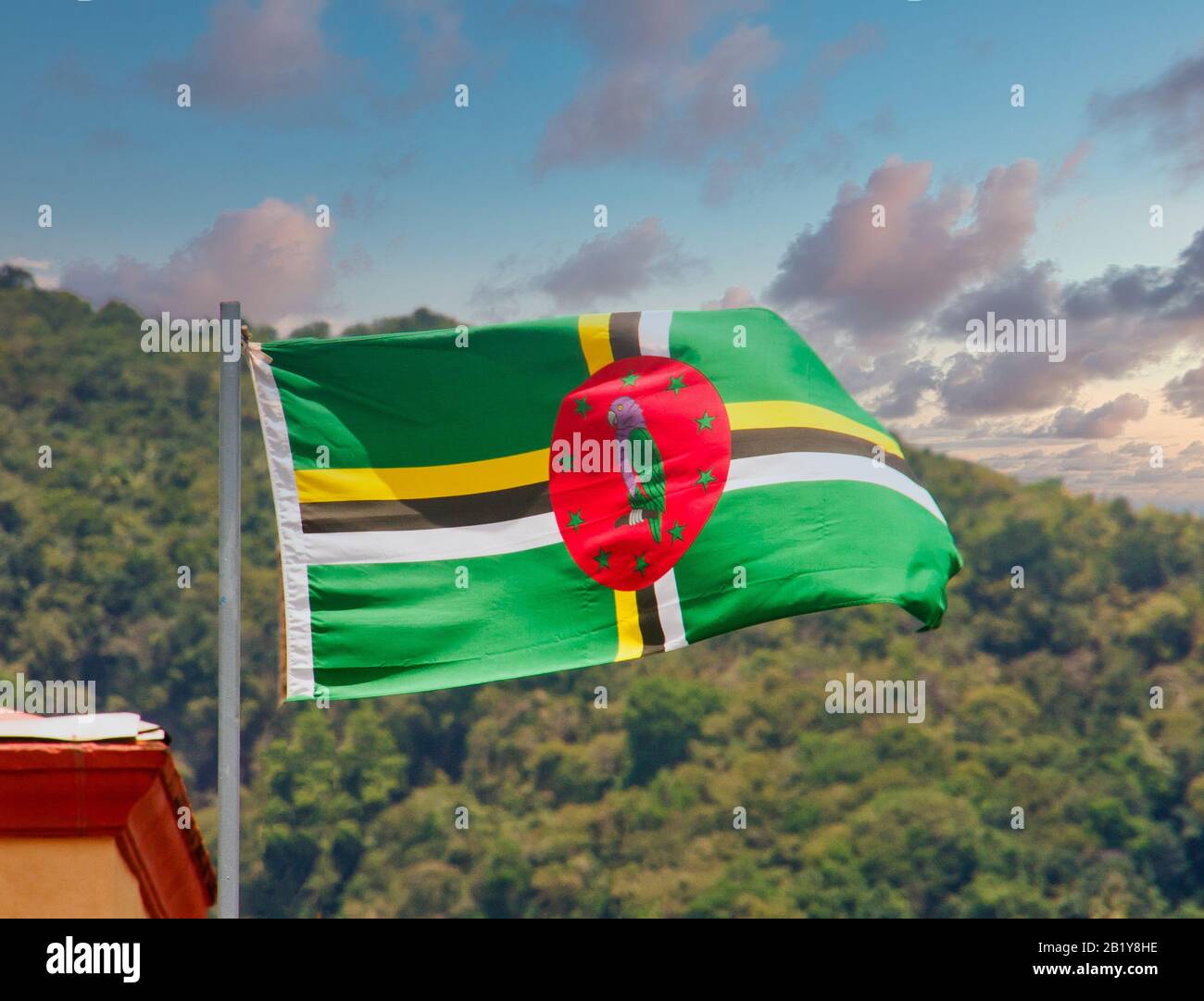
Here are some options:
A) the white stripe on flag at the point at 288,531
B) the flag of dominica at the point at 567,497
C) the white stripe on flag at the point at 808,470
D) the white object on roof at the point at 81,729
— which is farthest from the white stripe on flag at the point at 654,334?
the white object on roof at the point at 81,729

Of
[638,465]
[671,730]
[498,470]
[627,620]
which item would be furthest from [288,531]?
[671,730]

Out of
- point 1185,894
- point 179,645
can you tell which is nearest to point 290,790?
point 179,645

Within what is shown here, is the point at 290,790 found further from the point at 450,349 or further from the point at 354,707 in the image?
the point at 450,349

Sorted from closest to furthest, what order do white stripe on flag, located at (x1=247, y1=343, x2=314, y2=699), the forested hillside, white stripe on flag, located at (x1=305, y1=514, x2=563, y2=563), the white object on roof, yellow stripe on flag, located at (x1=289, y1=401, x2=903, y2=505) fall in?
the white object on roof → white stripe on flag, located at (x1=247, y1=343, x2=314, y2=699) → white stripe on flag, located at (x1=305, y1=514, x2=563, y2=563) → yellow stripe on flag, located at (x1=289, y1=401, x2=903, y2=505) → the forested hillside

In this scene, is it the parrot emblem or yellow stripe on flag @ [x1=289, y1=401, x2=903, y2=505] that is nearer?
yellow stripe on flag @ [x1=289, y1=401, x2=903, y2=505]

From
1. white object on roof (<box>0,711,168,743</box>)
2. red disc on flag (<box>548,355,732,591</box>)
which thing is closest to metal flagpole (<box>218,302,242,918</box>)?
white object on roof (<box>0,711,168,743</box>)

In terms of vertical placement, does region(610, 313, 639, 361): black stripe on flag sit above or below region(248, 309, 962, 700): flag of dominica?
above

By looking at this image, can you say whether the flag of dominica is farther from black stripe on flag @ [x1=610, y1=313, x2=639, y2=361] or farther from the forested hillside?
the forested hillside

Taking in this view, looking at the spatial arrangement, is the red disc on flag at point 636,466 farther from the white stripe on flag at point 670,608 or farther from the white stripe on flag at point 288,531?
the white stripe on flag at point 288,531
